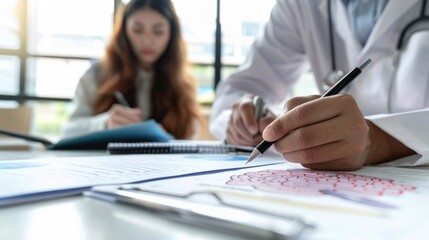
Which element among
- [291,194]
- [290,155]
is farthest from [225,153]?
[291,194]

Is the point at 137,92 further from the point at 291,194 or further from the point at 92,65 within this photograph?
the point at 291,194

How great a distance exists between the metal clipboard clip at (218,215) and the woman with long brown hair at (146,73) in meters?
1.21

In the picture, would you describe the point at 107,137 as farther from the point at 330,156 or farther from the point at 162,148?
the point at 330,156

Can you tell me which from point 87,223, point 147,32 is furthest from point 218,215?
point 147,32

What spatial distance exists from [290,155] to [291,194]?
0.13 meters

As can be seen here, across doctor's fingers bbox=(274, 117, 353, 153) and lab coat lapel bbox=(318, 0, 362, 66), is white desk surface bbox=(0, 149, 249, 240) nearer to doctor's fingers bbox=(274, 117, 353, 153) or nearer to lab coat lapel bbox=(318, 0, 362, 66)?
doctor's fingers bbox=(274, 117, 353, 153)

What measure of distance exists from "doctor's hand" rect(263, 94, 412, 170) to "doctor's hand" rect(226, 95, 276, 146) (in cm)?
19

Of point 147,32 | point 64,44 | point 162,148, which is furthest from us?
point 64,44

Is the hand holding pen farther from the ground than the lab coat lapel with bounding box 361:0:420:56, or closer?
closer

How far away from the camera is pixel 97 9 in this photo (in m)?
2.84

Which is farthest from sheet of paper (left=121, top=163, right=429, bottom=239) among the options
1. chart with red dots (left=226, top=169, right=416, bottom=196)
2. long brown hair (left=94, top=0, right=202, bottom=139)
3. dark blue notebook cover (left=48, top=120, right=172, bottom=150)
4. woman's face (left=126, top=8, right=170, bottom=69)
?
woman's face (left=126, top=8, right=170, bottom=69)

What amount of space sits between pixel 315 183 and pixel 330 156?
0.08m

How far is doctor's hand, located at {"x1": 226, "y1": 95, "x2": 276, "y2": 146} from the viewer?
21.8 inches

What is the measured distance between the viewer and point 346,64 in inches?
29.9
